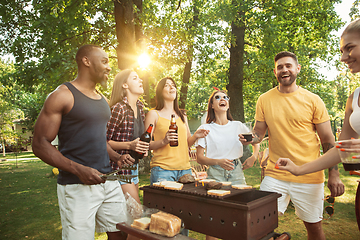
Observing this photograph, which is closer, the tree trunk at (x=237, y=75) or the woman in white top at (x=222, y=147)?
the woman in white top at (x=222, y=147)

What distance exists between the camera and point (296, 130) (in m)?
3.18

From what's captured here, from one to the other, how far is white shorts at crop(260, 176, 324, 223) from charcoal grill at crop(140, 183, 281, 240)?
1.08 metres

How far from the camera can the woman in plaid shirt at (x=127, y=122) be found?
310 centimetres

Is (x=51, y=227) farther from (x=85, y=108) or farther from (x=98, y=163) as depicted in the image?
(x=85, y=108)

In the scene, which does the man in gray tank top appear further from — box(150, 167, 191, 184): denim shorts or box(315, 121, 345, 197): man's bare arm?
box(315, 121, 345, 197): man's bare arm

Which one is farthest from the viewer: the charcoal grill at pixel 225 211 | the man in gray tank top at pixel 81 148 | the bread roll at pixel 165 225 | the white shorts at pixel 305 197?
the white shorts at pixel 305 197

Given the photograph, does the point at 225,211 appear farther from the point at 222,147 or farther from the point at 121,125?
the point at 121,125

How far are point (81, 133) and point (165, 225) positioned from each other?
3.73ft

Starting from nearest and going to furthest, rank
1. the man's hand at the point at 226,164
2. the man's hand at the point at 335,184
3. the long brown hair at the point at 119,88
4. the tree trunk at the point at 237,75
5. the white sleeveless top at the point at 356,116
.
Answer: the white sleeveless top at the point at 356,116
the man's hand at the point at 335,184
the man's hand at the point at 226,164
the long brown hair at the point at 119,88
the tree trunk at the point at 237,75

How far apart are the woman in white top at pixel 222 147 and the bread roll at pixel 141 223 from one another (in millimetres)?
1427

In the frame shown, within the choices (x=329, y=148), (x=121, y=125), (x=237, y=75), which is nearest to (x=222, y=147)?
(x=329, y=148)

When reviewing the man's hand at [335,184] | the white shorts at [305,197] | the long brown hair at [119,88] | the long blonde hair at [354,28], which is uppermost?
the long blonde hair at [354,28]

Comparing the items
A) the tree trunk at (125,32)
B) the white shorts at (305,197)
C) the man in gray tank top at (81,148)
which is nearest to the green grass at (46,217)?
the white shorts at (305,197)

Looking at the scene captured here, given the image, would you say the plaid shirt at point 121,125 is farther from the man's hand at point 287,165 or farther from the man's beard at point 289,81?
the man's beard at point 289,81
